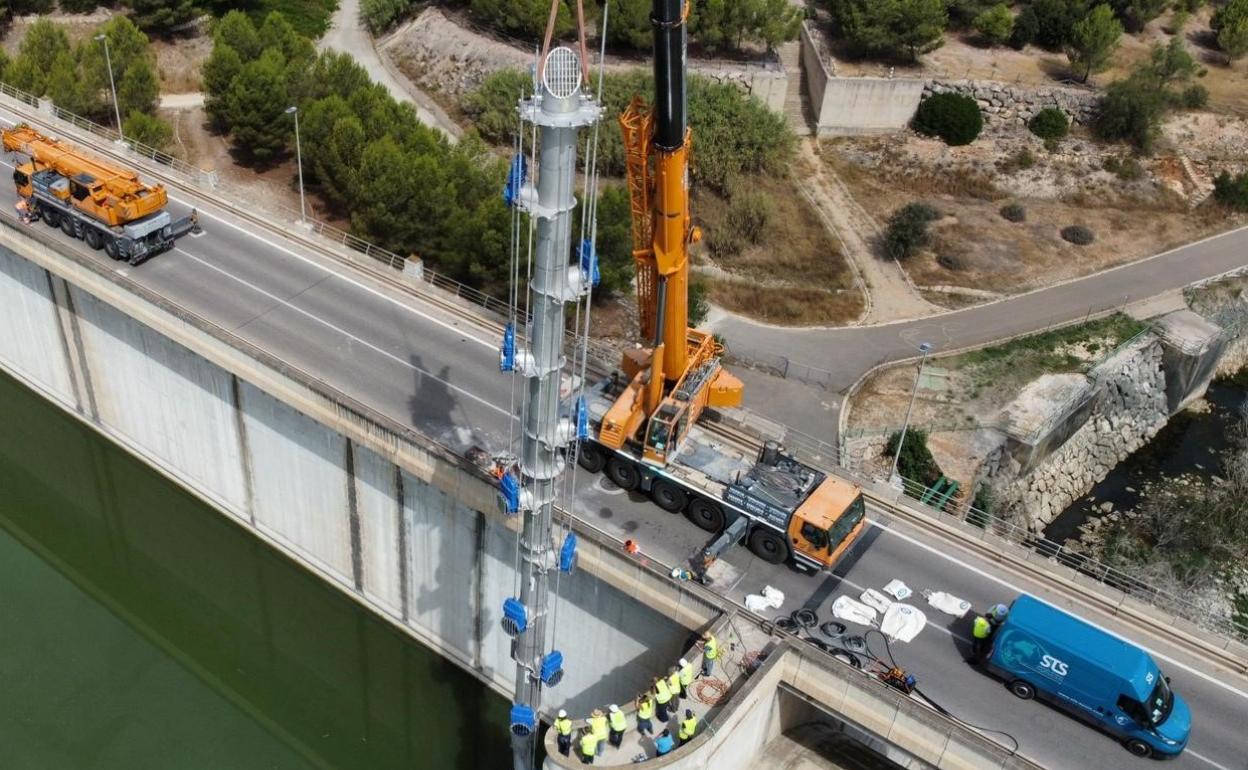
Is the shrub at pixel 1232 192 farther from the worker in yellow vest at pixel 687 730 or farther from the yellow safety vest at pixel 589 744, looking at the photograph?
the yellow safety vest at pixel 589 744

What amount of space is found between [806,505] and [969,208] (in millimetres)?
40357

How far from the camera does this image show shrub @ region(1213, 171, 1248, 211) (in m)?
65.1

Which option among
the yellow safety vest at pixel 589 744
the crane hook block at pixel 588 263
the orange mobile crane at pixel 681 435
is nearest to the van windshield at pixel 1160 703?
the orange mobile crane at pixel 681 435

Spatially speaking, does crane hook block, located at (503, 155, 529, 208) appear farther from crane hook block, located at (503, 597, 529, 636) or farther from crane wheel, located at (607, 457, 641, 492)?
crane wheel, located at (607, 457, 641, 492)

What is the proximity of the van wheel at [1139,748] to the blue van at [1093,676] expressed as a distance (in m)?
0.02

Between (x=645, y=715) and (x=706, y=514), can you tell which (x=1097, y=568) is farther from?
(x=645, y=715)

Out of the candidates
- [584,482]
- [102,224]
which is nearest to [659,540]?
[584,482]

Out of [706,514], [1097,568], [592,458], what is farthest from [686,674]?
[1097,568]

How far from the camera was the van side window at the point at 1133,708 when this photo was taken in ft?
81.5

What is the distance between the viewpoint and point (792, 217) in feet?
205

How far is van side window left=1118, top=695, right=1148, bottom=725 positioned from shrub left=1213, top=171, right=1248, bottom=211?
51.2m

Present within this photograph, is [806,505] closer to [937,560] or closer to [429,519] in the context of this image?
[937,560]

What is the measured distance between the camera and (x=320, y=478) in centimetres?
3684

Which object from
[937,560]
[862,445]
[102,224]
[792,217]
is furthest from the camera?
[792,217]
